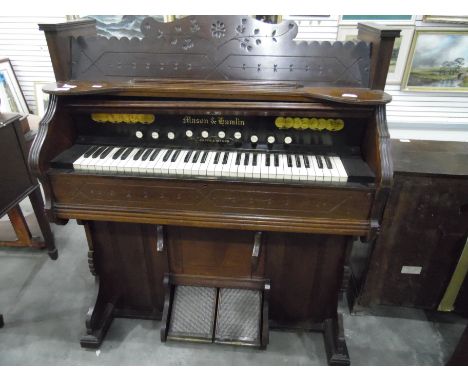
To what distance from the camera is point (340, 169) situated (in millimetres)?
1286

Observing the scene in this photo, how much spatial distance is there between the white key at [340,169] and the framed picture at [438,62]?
1797mm

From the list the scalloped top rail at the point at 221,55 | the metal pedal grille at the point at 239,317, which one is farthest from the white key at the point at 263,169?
the metal pedal grille at the point at 239,317

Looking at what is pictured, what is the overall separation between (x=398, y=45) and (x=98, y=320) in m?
2.85

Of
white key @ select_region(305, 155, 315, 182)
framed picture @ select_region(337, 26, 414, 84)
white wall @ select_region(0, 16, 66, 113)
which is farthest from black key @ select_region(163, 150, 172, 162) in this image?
white wall @ select_region(0, 16, 66, 113)

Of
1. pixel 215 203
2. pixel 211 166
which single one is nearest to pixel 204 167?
pixel 211 166

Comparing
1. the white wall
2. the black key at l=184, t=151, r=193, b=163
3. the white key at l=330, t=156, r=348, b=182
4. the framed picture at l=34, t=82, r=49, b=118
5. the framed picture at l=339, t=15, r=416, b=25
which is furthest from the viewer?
the framed picture at l=34, t=82, r=49, b=118

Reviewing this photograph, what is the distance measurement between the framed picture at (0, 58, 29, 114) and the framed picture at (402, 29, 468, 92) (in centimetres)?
370

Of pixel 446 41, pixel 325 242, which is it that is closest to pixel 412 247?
pixel 325 242

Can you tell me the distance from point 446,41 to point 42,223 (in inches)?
129

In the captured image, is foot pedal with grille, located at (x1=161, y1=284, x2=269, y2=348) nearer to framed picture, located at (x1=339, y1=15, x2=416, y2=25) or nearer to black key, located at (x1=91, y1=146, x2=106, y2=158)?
black key, located at (x1=91, y1=146, x2=106, y2=158)

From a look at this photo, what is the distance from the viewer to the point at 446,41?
2518 millimetres

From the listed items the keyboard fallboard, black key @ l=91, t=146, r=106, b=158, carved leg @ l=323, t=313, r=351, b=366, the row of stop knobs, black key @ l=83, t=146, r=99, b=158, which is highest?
the row of stop knobs

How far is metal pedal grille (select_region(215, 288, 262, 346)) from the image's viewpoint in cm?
183

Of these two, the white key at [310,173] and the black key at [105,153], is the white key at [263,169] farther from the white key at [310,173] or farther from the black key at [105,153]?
the black key at [105,153]
